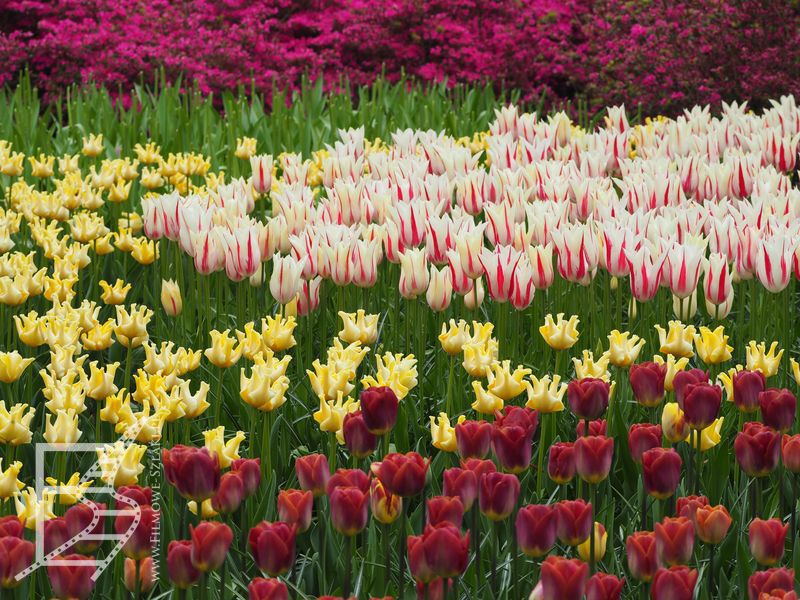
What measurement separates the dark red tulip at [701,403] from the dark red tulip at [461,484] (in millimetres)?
616

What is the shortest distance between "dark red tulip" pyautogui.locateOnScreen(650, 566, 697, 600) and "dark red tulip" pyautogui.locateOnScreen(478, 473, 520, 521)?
0.41 meters

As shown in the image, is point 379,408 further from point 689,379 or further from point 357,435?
point 689,379

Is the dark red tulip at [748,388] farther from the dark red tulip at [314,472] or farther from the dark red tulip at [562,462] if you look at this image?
the dark red tulip at [314,472]

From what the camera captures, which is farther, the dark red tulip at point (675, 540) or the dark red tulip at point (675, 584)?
the dark red tulip at point (675, 540)

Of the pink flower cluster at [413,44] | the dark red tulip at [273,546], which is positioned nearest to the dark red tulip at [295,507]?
the dark red tulip at [273,546]

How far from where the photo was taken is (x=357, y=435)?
254 cm

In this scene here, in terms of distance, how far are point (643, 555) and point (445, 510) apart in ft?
1.26

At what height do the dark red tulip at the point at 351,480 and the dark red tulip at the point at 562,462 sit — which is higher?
the dark red tulip at the point at 351,480

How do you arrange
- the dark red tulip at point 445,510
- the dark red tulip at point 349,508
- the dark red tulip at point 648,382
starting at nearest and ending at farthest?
the dark red tulip at point 445,510, the dark red tulip at point 349,508, the dark red tulip at point 648,382

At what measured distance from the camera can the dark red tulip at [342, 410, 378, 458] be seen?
8.30 ft

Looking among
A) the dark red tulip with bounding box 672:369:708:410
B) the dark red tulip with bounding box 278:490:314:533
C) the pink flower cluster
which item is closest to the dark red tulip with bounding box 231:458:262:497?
the dark red tulip with bounding box 278:490:314:533

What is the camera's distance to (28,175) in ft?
22.6

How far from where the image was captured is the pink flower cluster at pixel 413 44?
9.84m

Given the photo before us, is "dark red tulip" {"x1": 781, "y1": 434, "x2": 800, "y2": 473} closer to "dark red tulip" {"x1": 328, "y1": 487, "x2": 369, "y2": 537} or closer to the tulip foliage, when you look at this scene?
the tulip foliage
